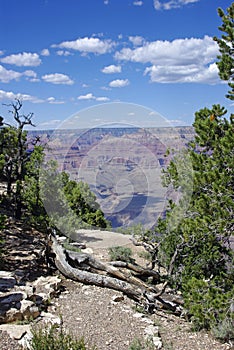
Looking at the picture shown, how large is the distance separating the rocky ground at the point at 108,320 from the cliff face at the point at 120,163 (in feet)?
17.5

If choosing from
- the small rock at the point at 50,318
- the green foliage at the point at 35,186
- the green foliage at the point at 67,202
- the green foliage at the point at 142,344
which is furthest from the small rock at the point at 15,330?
the green foliage at the point at 35,186

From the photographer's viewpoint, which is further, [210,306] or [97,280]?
[97,280]

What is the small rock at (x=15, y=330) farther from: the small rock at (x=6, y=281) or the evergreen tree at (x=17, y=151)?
the evergreen tree at (x=17, y=151)

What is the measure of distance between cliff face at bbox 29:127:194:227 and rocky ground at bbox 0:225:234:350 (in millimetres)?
5319

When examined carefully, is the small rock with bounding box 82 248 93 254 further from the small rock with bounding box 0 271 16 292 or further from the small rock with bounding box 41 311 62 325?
the small rock with bounding box 41 311 62 325

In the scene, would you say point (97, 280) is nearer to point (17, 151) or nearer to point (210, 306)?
point (210, 306)

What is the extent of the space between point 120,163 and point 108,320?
40.3 ft

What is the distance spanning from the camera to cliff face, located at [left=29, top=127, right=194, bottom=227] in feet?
49.4

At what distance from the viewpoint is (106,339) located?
258 inches

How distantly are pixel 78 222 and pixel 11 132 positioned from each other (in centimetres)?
555

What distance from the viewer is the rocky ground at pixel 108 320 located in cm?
661

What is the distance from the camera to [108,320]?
24.0 feet

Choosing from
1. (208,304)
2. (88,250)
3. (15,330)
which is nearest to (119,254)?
(88,250)

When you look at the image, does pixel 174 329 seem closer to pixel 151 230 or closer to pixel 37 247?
pixel 151 230
